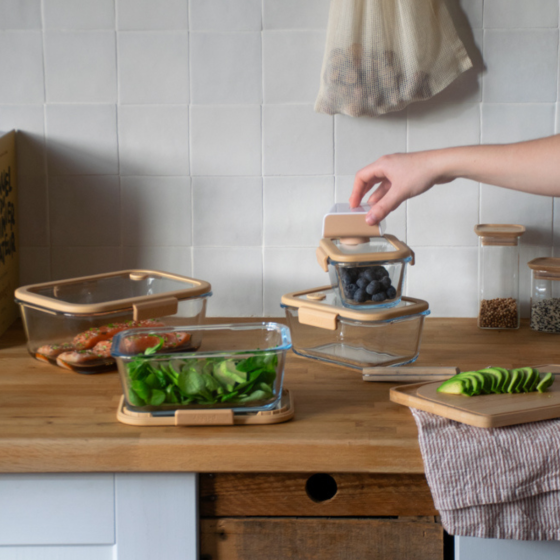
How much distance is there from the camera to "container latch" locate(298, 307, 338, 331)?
3.42 feet

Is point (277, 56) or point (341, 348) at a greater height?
point (277, 56)

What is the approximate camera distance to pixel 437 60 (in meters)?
1.28

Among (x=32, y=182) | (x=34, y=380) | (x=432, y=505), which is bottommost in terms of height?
(x=432, y=505)

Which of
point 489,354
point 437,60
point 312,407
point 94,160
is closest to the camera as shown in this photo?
point 312,407

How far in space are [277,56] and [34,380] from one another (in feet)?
2.68

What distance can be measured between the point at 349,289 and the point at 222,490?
39cm

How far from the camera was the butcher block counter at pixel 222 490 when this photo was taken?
801 mm

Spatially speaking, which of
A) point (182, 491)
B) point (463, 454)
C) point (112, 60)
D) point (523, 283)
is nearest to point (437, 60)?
point (523, 283)

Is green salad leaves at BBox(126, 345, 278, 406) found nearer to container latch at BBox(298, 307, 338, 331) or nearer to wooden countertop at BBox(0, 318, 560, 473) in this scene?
wooden countertop at BBox(0, 318, 560, 473)

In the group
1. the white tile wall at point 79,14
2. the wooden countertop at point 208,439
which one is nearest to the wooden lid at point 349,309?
the wooden countertop at point 208,439

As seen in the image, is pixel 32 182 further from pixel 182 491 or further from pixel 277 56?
pixel 182 491

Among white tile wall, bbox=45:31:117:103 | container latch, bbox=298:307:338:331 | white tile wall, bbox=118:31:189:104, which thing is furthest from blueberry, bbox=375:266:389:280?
white tile wall, bbox=45:31:117:103

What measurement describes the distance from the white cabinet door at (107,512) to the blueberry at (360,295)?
41 centimetres

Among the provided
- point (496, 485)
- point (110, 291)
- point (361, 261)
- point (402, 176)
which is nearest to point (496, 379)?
point (496, 485)
